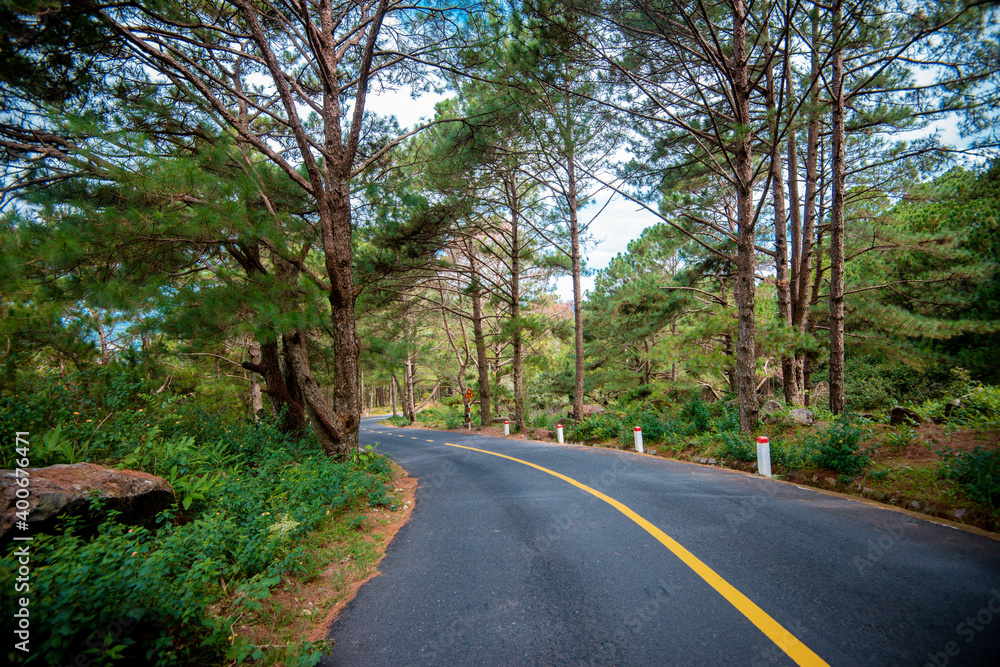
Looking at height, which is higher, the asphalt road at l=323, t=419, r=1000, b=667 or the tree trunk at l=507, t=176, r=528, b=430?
the tree trunk at l=507, t=176, r=528, b=430

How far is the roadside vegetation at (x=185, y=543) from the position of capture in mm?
2158

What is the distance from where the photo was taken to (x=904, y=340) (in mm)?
15031

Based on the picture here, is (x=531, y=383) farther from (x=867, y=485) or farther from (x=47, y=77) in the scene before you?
(x=47, y=77)

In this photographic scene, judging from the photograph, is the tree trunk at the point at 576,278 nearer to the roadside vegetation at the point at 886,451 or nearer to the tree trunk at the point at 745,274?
the roadside vegetation at the point at 886,451

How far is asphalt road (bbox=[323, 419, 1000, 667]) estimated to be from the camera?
7.64 feet

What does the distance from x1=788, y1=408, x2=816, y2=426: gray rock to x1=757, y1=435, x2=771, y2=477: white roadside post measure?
6.61 ft

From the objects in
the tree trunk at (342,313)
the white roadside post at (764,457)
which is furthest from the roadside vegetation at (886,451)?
the tree trunk at (342,313)

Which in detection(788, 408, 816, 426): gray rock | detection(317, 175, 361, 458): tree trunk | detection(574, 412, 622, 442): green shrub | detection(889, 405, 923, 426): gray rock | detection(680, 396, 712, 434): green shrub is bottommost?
detection(574, 412, 622, 442): green shrub

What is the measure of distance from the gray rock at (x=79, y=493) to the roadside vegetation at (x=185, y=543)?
108mm

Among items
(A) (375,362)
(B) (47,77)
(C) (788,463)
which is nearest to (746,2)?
(C) (788,463)

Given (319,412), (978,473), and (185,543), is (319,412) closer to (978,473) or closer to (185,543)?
(185,543)

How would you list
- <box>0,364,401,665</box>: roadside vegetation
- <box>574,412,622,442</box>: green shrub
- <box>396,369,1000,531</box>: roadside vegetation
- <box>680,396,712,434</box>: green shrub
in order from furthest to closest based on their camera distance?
1. <box>574,412,622,442</box>: green shrub
2. <box>680,396,712,434</box>: green shrub
3. <box>396,369,1000,531</box>: roadside vegetation
4. <box>0,364,401,665</box>: roadside vegetation

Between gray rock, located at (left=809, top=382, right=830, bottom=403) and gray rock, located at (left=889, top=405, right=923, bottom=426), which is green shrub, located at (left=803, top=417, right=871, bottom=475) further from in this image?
gray rock, located at (left=809, top=382, right=830, bottom=403)

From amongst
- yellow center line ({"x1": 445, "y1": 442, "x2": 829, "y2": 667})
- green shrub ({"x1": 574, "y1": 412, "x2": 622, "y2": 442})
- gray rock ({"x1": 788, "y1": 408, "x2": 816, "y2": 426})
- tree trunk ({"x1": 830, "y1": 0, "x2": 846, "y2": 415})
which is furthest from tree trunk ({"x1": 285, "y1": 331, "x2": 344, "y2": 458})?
tree trunk ({"x1": 830, "y1": 0, "x2": 846, "y2": 415})
